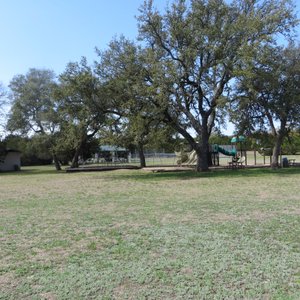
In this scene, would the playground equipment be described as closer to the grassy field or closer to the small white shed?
the small white shed

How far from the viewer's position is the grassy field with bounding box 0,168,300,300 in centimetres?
353

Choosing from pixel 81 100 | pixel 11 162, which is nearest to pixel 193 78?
pixel 81 100

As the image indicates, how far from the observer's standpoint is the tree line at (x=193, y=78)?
60.0 feet

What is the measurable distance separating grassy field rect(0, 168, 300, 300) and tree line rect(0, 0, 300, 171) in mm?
10983

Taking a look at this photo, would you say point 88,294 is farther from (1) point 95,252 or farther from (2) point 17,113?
(2) point 17,113

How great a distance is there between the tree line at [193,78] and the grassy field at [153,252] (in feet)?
36.0

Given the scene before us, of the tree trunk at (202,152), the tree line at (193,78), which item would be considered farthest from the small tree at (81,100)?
the tree trunk at (202,152)

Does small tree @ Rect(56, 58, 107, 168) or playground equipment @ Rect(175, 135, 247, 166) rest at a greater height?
small tree @ Rect(56, 58, 107, 168)

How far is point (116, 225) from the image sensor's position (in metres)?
6.49

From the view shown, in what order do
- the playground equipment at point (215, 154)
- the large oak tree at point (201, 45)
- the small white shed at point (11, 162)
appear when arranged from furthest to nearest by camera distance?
the small white shed at point (11, 162)
the playground equipment at point (215, 154)
the large oak tree at point (201, 45)

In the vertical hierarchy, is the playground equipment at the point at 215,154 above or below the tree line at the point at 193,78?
below

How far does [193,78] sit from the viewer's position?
65.7 feet

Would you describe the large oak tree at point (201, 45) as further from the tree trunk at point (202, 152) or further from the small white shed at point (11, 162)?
the small white shed at point (11, 162)

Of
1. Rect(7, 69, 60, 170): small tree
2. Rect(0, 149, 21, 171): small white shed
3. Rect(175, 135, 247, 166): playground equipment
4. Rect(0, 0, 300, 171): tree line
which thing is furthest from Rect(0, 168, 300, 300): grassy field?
Rect(0, 149, 21, 171): small white shed
